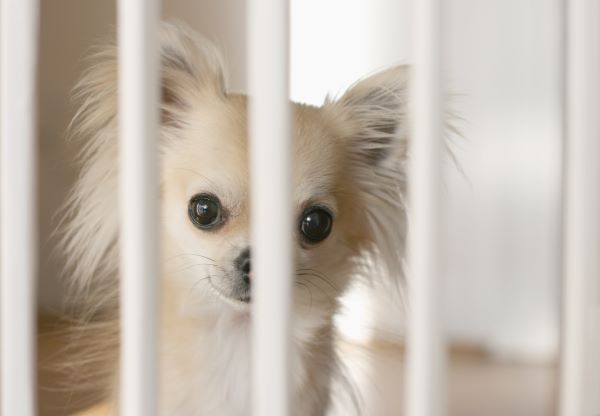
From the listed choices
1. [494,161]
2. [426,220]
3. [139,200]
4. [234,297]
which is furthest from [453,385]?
[139,200]

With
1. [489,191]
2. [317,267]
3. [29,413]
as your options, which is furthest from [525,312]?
[29,413]

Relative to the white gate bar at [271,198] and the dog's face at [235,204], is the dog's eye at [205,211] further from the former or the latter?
the white gate bar at [271,198]

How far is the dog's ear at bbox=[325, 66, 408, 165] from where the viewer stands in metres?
0.82

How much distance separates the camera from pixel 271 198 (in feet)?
1.94

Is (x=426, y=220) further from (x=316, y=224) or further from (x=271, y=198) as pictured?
(x=316, y=224)

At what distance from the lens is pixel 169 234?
854 mm

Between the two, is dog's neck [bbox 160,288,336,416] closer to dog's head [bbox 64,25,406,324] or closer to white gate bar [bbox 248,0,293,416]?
dog's head [bbox 64,25,406,324]

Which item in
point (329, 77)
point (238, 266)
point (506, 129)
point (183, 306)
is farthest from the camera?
point (506, 129)

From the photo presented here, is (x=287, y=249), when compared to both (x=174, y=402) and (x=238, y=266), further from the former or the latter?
(x=174, y=402)

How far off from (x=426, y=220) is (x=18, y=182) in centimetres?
35

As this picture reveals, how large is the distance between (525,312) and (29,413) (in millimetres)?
897

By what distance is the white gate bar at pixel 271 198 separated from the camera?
58 cm

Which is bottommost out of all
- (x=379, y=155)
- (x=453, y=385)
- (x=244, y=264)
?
(x=453, y=385)

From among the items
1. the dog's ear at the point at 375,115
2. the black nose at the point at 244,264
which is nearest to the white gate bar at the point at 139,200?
the black nose at the point at 244,264
